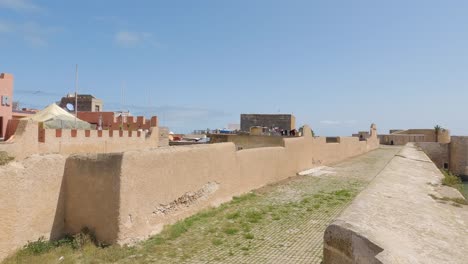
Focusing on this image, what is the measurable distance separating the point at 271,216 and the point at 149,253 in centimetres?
308

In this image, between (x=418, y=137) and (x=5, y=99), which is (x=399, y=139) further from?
(x=5, y=99)

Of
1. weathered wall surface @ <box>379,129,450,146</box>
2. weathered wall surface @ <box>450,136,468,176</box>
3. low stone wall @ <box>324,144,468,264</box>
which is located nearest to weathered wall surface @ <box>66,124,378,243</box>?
low stone wall @ <box>324,144,468,264</box>

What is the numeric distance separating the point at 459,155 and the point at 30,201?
1396 inches

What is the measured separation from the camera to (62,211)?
23.8 feet

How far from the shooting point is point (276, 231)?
24.0ft

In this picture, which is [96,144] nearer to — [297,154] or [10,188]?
[297,154]

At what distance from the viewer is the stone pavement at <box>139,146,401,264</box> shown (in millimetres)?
5961

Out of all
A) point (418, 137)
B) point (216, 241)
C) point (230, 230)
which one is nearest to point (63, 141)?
point (230, 230)

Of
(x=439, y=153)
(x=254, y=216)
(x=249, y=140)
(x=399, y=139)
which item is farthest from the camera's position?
(x=399, y=139)

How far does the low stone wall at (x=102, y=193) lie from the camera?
644 cm

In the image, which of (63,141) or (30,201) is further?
(63,141)

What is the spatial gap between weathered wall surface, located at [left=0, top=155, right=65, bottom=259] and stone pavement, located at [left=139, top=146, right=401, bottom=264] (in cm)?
218

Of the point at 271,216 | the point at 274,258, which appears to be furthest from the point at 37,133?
the point at 274,258

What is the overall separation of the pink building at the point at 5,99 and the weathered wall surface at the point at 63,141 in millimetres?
7445
